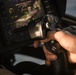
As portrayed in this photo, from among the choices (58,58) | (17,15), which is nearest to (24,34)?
(17,15)

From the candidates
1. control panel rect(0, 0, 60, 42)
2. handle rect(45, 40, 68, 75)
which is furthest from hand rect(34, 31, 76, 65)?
control panel rect(0, 0, 60, 42)

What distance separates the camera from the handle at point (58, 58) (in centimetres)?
82

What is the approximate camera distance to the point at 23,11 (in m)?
1.30

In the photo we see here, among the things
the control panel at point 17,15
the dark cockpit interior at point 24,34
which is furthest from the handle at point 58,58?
the control panel at point 17,15

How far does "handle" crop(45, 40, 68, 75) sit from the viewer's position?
821 mm

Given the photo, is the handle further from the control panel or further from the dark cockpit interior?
the control panel

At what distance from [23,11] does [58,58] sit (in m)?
0.47

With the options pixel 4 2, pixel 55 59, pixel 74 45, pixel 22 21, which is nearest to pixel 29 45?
pixel 22 21

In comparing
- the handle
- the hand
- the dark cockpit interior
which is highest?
the hand

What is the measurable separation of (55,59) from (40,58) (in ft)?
1.84

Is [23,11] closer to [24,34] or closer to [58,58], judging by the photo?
[24,34]

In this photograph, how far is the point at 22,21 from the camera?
1.29 metres

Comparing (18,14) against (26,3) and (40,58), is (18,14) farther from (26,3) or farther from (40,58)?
(40,58)

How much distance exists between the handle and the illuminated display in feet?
1.35
